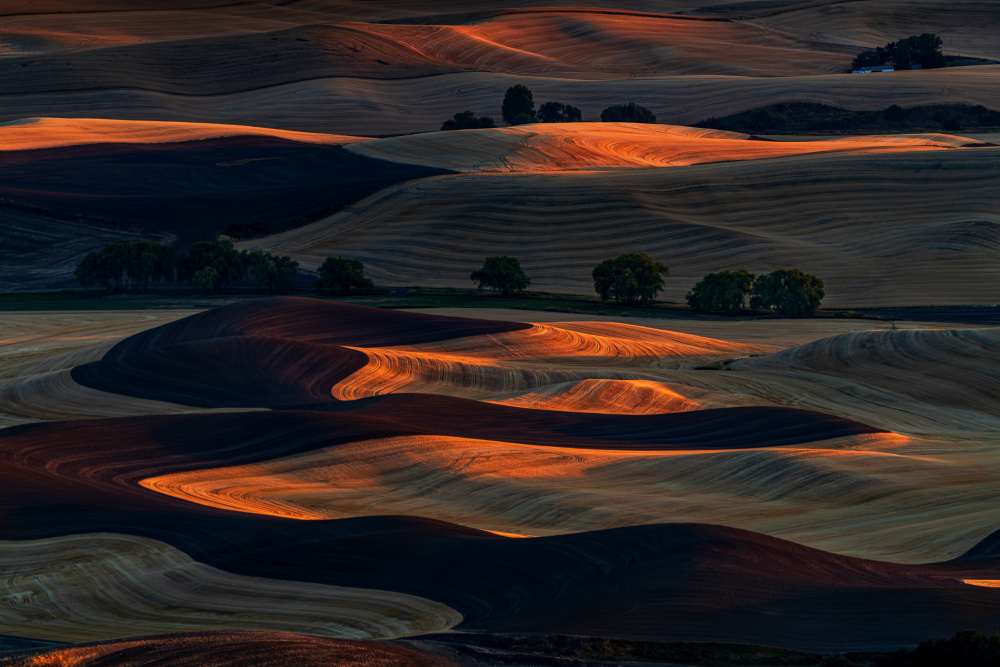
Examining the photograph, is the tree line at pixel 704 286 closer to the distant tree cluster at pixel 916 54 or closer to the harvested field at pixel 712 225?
the harvested field at pixel 712 225

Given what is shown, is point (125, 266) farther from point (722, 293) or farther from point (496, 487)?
point (496, 487)

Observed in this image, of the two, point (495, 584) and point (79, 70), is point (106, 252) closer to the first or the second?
point (495, 584)

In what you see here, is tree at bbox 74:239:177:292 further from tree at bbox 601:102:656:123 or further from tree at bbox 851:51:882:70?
tree at bbox 851:51:882:70

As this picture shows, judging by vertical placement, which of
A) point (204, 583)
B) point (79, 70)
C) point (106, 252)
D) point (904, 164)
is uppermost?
point (79, 70)

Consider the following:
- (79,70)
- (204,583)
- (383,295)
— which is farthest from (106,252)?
(79,70)

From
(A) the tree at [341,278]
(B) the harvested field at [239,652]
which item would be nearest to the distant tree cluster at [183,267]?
(A) the tree at [341,278]

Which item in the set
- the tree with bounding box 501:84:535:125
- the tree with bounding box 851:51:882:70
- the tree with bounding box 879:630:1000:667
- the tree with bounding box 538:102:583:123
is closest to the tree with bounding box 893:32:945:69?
the tree with bounding box 851:51:882:70

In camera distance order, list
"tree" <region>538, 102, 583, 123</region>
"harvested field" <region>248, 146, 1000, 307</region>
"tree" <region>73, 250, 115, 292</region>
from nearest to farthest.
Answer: "harvested field" <region>248, 146, 1000, 307</region>
"tree" <region>73, 250, 115, 292</region>
"tree" <region>538, 102, 583, 123</region>
